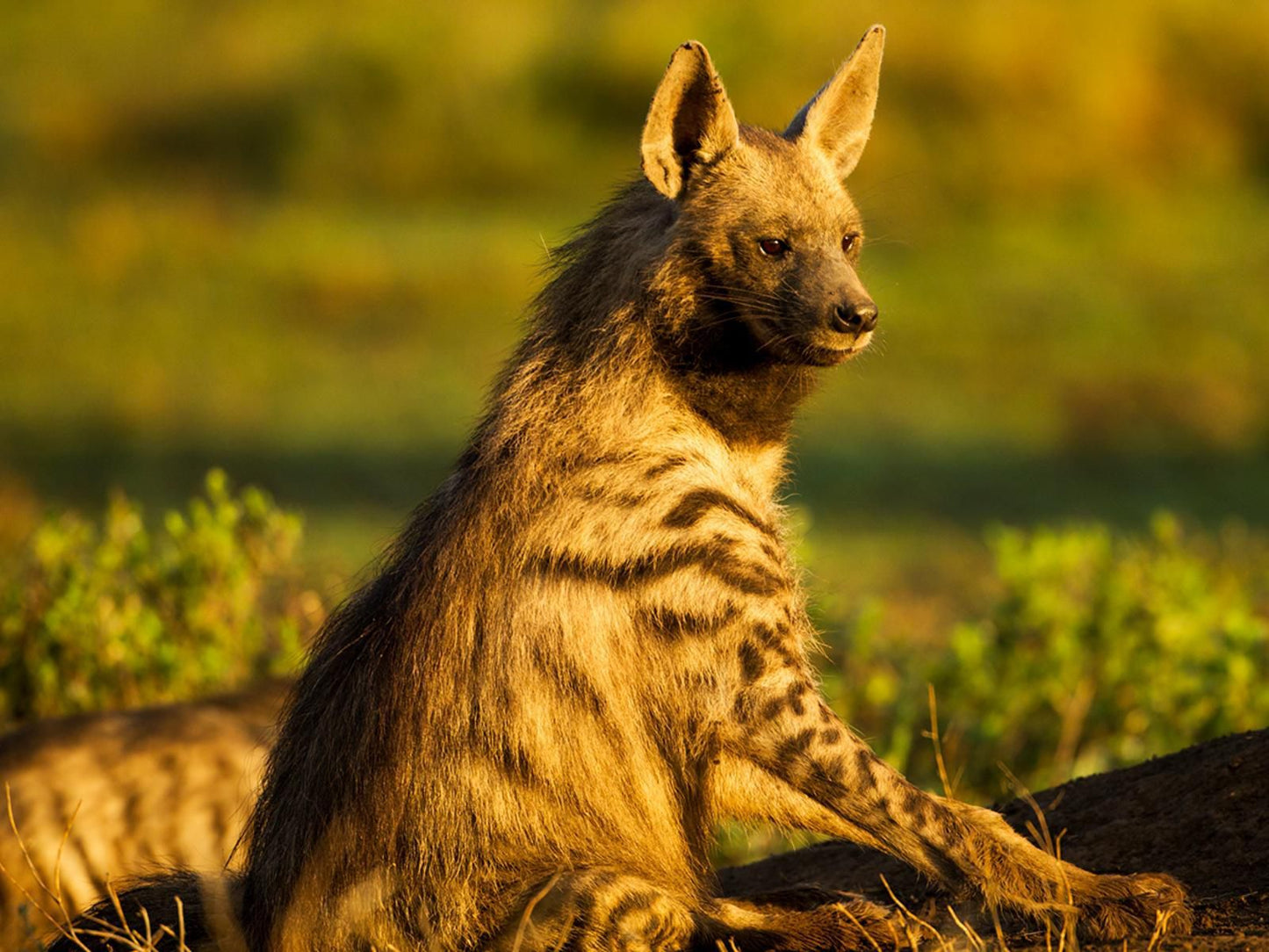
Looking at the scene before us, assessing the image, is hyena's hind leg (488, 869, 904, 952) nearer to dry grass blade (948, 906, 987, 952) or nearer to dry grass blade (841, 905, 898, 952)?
dry grass blade (841, 905, 898, 952)

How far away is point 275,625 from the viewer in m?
9.81

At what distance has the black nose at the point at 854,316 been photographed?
5266 mm

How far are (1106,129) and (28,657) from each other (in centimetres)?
1622

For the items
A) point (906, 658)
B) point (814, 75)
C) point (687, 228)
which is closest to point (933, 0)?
point (814, 75)

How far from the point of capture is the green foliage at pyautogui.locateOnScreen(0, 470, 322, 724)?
28.8ft

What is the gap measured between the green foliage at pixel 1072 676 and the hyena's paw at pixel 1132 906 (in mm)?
3438

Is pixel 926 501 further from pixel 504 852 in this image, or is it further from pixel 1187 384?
pixel 504 852

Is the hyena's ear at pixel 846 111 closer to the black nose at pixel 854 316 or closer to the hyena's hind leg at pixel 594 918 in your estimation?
the black nose at pixel 854 316

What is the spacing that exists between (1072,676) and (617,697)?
456cm

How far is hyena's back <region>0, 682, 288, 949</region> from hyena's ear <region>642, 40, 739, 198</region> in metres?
2.69

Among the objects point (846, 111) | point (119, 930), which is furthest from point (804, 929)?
point (846, 111)

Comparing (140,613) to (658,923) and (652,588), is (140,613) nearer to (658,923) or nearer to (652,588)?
(652,588)

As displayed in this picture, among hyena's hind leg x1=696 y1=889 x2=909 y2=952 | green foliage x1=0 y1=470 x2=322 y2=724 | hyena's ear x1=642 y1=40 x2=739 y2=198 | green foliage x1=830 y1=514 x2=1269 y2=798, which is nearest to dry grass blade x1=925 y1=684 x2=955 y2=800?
hyena's hind leg x1=696 y1=889 x2=909 y2=952

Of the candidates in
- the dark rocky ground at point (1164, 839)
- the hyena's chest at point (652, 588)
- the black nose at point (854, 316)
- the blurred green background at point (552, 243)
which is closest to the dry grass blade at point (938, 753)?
the dark rocky ground at point (1164, 839)
